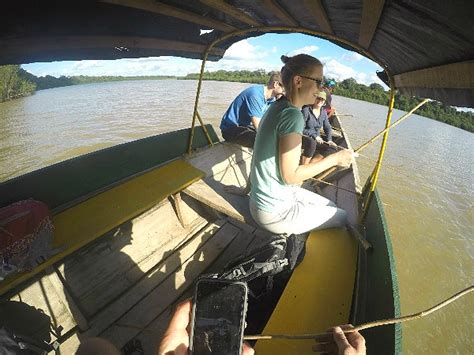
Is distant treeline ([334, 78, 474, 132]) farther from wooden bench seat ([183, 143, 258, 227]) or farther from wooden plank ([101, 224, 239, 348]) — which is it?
wooden plank ([101, 224, 239, 348])

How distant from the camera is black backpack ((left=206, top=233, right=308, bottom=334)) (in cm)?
192

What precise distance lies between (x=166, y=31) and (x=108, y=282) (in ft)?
7.91

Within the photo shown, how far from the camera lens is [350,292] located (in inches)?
85.9

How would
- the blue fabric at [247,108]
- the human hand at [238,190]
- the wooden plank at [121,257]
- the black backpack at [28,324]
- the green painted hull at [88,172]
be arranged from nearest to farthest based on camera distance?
the black backpack at [28,324]
the wooden plank at [121,257]
the green painted hull at [88,172]
the human hand at [238,190]
the blue fabric at [247,108]

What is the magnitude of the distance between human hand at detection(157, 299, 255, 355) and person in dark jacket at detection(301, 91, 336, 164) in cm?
394

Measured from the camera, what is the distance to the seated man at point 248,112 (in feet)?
15.5

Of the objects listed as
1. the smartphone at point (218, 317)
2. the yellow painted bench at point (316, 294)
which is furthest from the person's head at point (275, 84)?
the smartphone at point (218, 317)

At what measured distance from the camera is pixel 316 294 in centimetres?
214

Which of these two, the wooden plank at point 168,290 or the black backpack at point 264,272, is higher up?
the black backpack at point 264,272

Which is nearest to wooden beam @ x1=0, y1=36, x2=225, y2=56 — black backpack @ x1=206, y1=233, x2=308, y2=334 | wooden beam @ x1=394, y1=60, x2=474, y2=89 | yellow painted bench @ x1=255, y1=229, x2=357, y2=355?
black backpack @ x1=206, y1=233, x2=308, y2=334

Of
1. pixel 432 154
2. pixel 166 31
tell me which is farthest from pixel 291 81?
pixel 432 154

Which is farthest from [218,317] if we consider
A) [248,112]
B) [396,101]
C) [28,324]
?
[396,101]

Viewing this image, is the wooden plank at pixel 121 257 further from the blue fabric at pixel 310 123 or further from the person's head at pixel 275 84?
the blue fabric at pixel 310 123

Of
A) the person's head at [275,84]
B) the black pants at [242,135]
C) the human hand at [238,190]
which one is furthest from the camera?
the black pants at [242,135]
